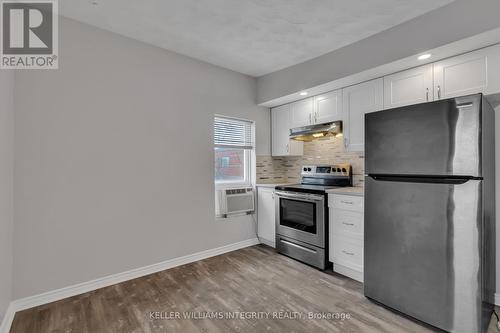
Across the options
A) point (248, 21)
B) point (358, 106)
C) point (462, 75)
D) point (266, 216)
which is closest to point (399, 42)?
point (462, 75)

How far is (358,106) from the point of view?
2895mm

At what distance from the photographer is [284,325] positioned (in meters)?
1.92

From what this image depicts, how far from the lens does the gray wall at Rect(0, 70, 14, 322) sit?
1.77 m

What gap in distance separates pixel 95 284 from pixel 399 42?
3825 mm

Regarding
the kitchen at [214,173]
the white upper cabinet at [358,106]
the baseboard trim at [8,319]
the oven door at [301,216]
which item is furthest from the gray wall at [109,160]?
the white upper cabinet at [358,106]

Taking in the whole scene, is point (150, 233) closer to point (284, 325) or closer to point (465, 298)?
point (284, 325)

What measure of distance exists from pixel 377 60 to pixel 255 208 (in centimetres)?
256

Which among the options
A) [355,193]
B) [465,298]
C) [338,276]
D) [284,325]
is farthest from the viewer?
[338,276]

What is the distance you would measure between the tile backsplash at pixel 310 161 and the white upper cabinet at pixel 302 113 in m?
Answer: 0.44

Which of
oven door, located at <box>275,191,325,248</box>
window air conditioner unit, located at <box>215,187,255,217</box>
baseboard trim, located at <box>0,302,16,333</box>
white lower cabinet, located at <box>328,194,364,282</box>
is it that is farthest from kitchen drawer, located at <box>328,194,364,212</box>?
baseboard trim, located at <box>0,302,16,333</box>

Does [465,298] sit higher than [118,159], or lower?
lower

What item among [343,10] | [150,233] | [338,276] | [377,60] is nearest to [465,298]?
[338,276]

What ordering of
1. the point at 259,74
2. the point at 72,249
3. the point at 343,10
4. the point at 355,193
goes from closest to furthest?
the point at 343,10, the point at 72,249, the point at 355,193, the point at 259,74

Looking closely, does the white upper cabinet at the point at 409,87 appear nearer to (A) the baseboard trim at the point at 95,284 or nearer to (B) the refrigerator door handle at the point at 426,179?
(B) the refrigerator door handle at the point at 426,179
